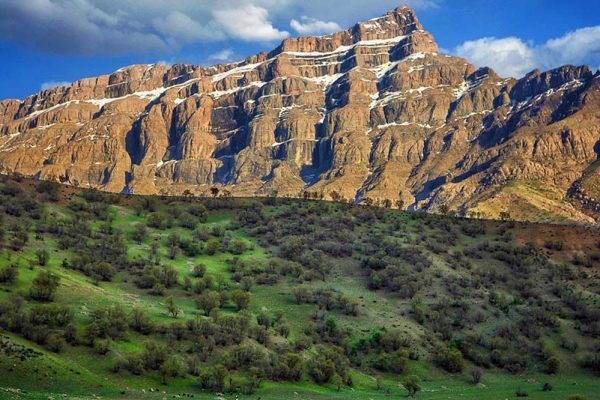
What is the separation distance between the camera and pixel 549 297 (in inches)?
3782

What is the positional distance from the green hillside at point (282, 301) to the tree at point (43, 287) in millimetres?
163

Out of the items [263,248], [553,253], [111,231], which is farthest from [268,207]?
[553,253]

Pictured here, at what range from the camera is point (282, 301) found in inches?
3322

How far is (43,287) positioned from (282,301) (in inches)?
1292

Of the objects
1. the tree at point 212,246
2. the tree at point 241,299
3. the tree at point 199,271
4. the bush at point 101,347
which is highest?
the tree at point 212,246

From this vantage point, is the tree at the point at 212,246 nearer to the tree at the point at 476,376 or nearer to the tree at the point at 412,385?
the tree at the point at 476,376

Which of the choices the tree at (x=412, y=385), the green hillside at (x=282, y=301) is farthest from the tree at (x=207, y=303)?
the tree at (x=412, y=385)

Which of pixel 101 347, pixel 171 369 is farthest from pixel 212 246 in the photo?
pixel 171 369

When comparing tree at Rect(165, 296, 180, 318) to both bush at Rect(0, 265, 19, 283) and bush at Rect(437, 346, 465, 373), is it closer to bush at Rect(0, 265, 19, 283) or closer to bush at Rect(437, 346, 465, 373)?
bush at Rect(0, 265, 19, 283)

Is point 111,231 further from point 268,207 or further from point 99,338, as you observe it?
point 99,338

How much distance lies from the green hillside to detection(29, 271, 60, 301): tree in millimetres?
163

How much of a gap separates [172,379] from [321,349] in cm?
2085

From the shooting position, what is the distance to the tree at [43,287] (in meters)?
62.4

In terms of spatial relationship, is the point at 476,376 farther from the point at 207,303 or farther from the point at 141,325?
the point at 141,325
